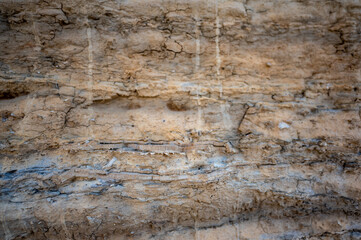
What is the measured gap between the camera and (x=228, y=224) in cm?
246

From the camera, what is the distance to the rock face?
233 cm

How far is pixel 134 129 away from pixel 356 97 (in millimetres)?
2133

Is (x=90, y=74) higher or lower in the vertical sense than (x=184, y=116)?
higher

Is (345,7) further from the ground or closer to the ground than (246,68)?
further from the ground

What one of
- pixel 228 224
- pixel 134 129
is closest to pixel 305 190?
pixel 228 224

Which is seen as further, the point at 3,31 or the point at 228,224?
the point at 228,224

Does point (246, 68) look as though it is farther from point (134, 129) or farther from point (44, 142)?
point (44, 142)

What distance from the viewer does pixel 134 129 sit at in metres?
2.45

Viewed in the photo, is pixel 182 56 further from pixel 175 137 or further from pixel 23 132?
pixel 23 132

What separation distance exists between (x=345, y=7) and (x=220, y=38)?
1.18 metres

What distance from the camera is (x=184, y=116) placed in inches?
98.5

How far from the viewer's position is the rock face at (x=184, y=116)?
2.33 meters

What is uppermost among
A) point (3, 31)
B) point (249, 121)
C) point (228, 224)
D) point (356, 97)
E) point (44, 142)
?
point (3, 31)

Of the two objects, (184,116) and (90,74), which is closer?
(90,74)
